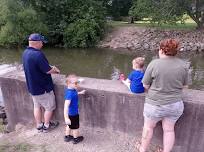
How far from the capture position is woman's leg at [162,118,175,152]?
4.81 metres

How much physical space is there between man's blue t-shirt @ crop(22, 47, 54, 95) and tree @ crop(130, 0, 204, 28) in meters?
20.6

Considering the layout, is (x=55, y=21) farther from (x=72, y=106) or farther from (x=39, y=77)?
(x=72, y=106)

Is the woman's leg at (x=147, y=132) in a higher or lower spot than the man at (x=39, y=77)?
lower

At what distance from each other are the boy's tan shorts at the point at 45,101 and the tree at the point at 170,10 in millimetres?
20414

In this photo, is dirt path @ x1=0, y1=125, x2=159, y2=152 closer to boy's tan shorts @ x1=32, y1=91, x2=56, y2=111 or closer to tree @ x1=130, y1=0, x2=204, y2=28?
boy's tan shorts @ x1=32, y1=91, x2=56, y2=111

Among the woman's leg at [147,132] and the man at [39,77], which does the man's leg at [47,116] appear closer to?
the man at [39,77]

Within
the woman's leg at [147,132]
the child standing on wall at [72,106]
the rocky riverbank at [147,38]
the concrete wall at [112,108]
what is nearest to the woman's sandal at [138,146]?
the woman's leg at [147,132]

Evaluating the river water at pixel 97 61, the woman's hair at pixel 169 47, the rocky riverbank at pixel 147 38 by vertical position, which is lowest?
the river water at pixel 97 61

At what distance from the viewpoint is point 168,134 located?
4910 mm

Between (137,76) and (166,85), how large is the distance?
71 cm

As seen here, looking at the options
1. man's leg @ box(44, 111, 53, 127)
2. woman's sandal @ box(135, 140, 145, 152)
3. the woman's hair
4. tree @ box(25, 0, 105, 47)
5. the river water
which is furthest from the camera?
tree @ box(25, 0, 105, 47)

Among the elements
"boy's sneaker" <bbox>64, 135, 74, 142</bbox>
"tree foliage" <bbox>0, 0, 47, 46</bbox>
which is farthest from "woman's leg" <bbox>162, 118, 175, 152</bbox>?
"tree foliage" <bbox>0, 0, 47, 46</bbox>

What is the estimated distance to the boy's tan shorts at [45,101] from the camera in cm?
591

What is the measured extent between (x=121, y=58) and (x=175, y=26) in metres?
8.50
